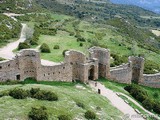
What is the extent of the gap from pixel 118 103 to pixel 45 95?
537 inches

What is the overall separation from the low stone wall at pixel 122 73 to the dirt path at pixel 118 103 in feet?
18.3

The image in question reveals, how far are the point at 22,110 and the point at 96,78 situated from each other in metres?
24.5

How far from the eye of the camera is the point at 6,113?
30.0 meters

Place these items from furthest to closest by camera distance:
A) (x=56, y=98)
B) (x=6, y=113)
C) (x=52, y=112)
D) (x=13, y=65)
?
(x=13, y=65) → (x=56, y=98) → (x=52, y=112) → (x=6, y=113)

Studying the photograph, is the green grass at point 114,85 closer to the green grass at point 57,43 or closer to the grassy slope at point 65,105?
the grassy slope at point 65,105

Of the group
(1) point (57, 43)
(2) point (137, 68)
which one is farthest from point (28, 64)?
(1) point (57, 43)

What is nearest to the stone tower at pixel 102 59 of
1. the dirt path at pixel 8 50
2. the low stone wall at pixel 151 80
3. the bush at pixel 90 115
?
the low stone wall at pixel 151 80

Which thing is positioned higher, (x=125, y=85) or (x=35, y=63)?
(x=35, y=63)

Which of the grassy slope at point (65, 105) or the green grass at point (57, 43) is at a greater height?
the green grass at point (57, 43)

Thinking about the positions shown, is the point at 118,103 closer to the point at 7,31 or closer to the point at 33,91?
the point at 33,91

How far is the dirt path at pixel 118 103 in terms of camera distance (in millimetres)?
41812

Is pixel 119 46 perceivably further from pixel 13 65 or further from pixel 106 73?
pixel 13 65

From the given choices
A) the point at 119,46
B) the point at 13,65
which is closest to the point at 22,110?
the point at 13,65

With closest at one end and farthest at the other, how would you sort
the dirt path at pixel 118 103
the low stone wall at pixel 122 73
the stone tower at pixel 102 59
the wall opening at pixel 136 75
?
the dirt path at pixel 118 103 < the stone tower at pixel 102 59 < the low stone wall at pixel 122 73 < the wall opening at pixel 136 75
